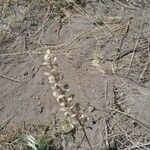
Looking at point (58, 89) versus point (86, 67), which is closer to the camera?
point (58, 89)

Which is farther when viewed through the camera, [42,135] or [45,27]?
[45,27]

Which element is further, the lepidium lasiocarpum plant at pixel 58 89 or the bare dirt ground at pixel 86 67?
the bare dirt ground at pixel 86 67

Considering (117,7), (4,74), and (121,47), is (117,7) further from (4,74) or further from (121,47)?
(4,74)

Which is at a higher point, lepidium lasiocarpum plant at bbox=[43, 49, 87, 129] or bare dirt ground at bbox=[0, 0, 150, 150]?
lepidium lasiocarpum plant at bbox=[43, 49, 87, 129]

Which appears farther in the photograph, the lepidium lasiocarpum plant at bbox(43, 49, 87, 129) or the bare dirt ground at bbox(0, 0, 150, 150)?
the bare dirt ground at bbox(0, 0, 150, 150)

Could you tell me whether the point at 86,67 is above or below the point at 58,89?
below

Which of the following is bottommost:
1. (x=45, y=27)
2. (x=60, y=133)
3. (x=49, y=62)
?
(x=60, y=133)

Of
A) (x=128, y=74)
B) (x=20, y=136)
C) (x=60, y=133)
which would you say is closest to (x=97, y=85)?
(x=128, y=74)

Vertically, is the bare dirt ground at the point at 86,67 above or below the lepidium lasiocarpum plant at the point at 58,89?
below
